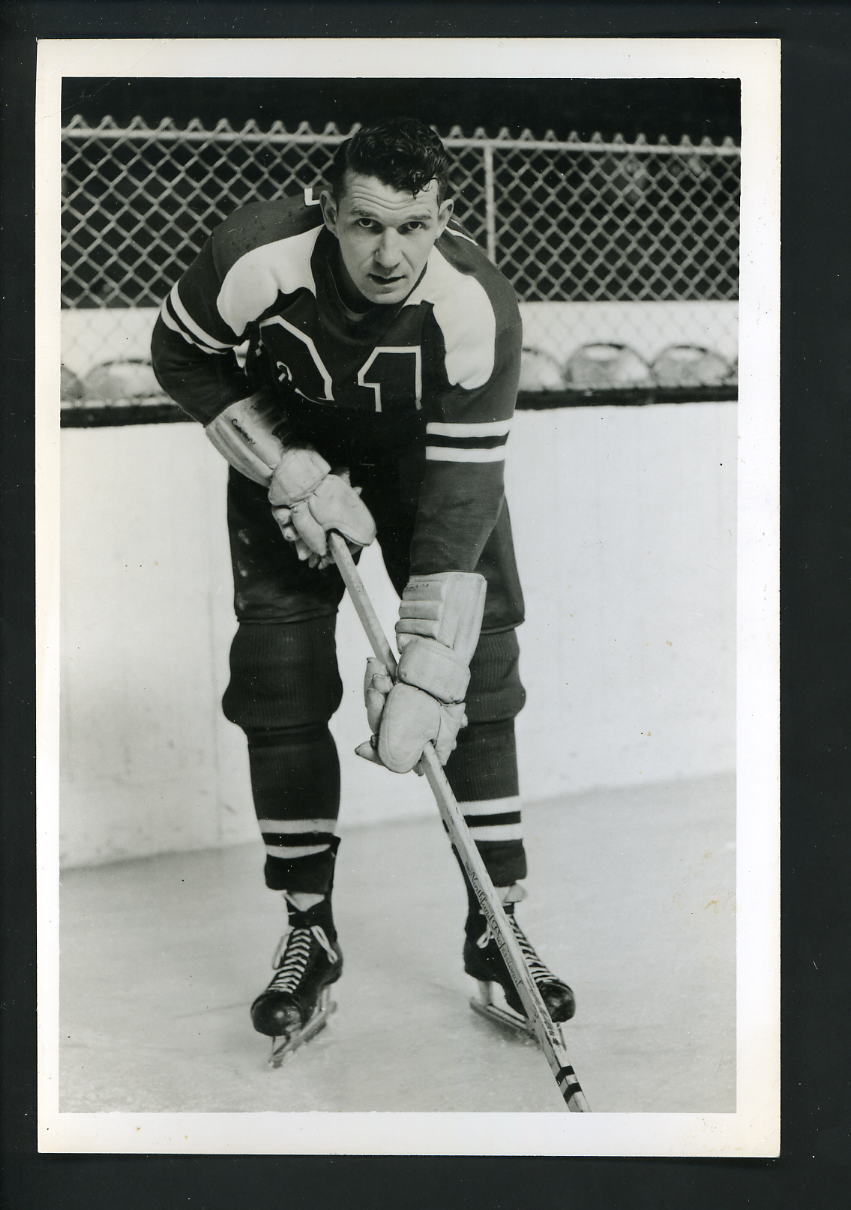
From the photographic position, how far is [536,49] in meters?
1.64

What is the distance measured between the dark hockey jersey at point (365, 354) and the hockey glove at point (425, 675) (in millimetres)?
34

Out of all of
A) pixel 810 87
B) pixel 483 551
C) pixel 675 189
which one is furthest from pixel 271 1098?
pixel 810 87

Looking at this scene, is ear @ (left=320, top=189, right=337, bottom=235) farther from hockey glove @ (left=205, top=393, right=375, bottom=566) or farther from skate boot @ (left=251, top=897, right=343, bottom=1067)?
skate boot @ (left=251, top=897, right=343, bottom=1067)

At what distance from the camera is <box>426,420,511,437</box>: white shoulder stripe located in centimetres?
166

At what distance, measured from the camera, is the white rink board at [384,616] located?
170 cm

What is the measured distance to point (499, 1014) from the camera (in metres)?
1.73

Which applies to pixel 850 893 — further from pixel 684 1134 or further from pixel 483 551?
pixel 483 551

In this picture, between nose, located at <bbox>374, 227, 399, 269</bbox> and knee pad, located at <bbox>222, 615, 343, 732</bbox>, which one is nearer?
nose, located at <bbox>374, 227, 399, 269</bbox>

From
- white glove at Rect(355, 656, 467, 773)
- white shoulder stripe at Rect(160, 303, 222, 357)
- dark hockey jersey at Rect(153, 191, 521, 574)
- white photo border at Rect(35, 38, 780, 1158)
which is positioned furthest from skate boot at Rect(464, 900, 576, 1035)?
white shoulder stripe at Rect(160, 303, 222, 357)

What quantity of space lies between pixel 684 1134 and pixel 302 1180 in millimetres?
453

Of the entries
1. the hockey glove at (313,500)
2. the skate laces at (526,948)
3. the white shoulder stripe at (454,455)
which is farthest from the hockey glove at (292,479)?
the skate laces at (526,948)

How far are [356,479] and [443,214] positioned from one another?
326 millimetres

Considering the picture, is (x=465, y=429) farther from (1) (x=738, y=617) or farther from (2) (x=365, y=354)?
(1) (x=738, y=617)

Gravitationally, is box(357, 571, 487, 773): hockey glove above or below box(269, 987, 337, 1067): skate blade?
above
